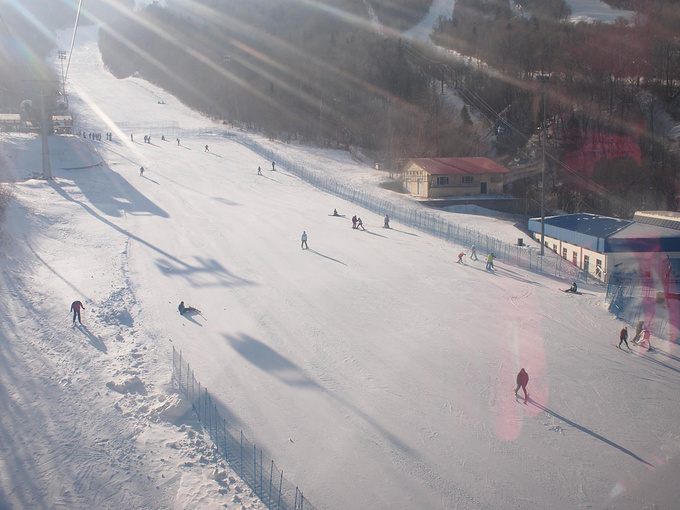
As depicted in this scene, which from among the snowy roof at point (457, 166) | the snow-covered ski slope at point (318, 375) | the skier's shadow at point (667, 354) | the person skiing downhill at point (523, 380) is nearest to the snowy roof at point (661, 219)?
the snow-covered ski slope at point (318, 375)

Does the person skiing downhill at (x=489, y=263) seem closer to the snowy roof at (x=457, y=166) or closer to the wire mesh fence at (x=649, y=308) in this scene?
the wire mesh fence at (x=649, y=308)

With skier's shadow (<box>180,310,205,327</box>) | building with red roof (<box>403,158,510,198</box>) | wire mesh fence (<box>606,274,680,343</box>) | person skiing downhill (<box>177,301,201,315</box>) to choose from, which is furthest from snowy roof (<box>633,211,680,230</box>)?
person skiing downhill (<box>177,301,201,315</box>)

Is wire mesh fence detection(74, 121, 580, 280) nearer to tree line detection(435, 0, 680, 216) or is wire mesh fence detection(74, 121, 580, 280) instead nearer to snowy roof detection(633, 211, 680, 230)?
snowy roof detection(633, 211, 680, 230)

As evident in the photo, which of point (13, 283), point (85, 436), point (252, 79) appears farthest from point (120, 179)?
point (252, 79)

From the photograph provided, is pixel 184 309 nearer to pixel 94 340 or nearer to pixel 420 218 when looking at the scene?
pixel 94 340

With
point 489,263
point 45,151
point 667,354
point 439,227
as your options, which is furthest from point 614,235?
point 45,151
